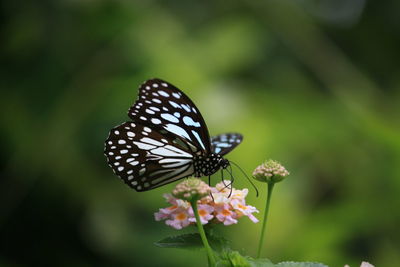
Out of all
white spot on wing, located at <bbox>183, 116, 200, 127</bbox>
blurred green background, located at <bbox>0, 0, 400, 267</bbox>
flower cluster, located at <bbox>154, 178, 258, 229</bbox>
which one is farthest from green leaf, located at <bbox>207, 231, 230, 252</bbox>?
blurred green background, located at <bbox>0, 0, 400, 267</bbox>

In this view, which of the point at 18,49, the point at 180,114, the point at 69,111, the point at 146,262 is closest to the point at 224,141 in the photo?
the point at 180,114

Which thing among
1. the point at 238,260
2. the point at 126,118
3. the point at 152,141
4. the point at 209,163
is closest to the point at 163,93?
the point at 152,141

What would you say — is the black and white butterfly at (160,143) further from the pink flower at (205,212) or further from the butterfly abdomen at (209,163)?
the pink flower at (205,212)

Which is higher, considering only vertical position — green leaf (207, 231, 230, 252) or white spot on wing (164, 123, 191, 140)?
white spot on wing (164, 123, 191, 140)

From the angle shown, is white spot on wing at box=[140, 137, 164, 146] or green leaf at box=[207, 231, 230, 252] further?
white spot on wing at box=[140, 137, 164, 146]

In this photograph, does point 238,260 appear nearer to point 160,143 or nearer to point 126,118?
point 160,143

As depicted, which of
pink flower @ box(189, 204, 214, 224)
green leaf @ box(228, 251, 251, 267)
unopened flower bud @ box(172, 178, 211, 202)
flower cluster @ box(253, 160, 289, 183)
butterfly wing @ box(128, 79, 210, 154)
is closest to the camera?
green leaf @ box(228, 251, 251, 267)

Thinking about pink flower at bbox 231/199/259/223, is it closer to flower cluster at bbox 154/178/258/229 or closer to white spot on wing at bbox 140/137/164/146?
flower cluster at bbox 154/178/258/229
